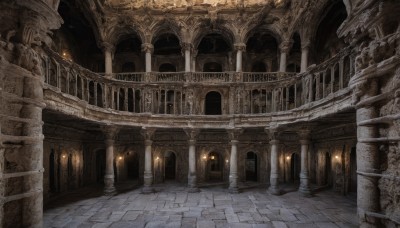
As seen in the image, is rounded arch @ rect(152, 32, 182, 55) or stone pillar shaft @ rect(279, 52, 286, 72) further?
rounded arch @ rect(152, 32, 182, 55)

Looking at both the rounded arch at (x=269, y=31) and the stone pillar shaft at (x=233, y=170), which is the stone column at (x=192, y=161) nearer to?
the stone pillar shaft at (x=233, y=170)

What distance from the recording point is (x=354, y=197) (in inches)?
478

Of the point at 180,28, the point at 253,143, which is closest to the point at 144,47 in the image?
the point at 180,28

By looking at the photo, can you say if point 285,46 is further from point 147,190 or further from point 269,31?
point 147,190

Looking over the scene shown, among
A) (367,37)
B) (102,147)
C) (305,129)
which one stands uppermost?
(367,37)

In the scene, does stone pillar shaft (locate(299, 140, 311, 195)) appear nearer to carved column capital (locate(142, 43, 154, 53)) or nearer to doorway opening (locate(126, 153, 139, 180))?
carved column capital (locate(142, 43, 154, 53))

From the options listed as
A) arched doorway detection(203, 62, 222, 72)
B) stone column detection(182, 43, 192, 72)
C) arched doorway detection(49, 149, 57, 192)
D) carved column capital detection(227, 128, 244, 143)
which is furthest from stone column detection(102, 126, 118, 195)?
arched doorway detection(203, 62, 222, 72)

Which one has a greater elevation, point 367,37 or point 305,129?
point 367,37

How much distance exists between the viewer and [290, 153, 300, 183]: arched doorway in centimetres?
1770

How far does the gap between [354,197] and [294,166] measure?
19.3 ft

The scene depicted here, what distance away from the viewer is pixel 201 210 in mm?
10141

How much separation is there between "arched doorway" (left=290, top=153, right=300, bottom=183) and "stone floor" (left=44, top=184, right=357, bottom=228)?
160 inches

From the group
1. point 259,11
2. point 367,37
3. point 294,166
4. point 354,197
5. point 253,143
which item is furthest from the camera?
point 294,166

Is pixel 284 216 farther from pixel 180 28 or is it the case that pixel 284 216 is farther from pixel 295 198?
pixel 180 28
